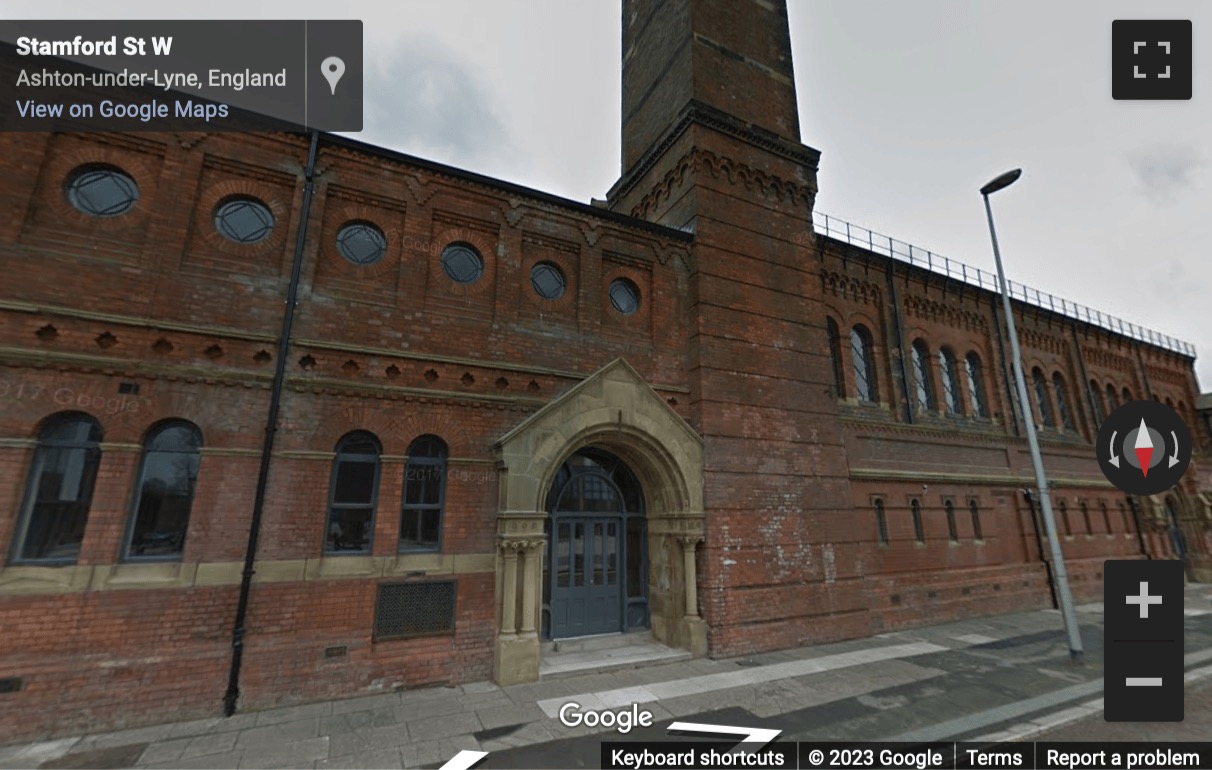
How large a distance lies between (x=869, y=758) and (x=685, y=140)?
11570mm

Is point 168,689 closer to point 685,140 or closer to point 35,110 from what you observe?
point 35,110

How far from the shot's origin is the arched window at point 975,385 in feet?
54.2

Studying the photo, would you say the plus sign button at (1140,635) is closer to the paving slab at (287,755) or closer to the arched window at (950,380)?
the arched window at (950,380)

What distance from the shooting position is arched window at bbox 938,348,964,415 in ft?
52.3

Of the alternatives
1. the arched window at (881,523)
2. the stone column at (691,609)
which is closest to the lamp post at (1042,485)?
the arched window at (881,523)

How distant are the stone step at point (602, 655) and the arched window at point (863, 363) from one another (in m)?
8.88

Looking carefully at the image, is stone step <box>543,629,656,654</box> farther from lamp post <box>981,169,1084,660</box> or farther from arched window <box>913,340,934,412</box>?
arched window <box>913,340,934,412</box>

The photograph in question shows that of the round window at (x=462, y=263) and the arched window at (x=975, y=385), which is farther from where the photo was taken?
the arched window at (x=975, y=385)

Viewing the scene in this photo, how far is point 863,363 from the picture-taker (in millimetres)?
14750

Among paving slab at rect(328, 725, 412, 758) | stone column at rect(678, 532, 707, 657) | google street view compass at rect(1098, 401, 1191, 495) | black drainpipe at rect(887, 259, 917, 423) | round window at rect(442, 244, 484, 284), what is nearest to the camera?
paving slab at rect(328, 725, 412, 758)

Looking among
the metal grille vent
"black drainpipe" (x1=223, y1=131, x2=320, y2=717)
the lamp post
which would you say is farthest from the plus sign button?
"black drainpipe" (x1=223, y1=131, x2=320, y2=717)

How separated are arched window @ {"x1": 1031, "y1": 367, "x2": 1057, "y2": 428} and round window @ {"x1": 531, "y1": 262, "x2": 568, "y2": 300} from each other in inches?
727

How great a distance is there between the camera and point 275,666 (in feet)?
23.0

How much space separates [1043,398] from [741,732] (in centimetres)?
1973
